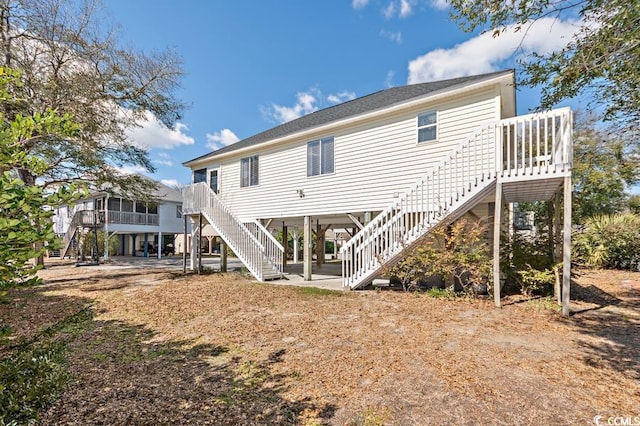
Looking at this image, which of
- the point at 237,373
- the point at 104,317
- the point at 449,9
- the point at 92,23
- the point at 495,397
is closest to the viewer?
the point at 495,397

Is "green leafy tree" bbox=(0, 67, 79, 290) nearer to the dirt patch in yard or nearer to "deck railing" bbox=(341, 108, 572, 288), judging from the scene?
the dirt patch in yard

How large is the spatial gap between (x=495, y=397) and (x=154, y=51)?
1578 centimetres

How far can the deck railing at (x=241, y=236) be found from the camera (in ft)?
37.4

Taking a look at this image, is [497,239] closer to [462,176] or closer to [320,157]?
[462,176]

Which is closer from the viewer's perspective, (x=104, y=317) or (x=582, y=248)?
(x=104, y=317)

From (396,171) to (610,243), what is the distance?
10533mm

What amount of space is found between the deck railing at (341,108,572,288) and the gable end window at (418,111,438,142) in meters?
1.51

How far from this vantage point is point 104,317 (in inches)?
265

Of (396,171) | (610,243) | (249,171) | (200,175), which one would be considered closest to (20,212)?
(396,171)

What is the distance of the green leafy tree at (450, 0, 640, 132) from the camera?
11.9 ft

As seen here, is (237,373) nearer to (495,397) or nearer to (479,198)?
(495,397)

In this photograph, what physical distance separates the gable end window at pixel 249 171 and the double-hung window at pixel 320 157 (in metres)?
2.93

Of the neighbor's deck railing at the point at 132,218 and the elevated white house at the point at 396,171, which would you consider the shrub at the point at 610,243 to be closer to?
the elevated white house at the point at 396,171

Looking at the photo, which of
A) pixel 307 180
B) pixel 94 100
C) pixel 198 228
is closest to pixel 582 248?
pixel 307 180
